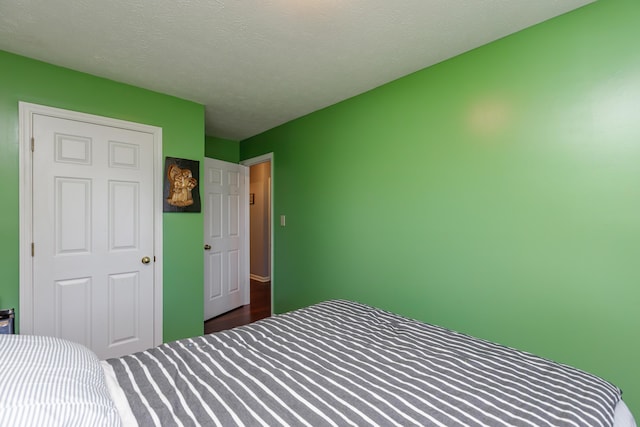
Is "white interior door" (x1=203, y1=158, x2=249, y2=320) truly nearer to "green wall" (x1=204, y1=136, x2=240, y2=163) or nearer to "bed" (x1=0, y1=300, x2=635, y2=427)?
"green wall" (x1=204, y1=136, x2=240, y2=163)

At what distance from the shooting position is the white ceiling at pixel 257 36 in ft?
4.91

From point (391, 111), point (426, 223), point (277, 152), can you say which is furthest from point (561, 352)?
point (277, 152)

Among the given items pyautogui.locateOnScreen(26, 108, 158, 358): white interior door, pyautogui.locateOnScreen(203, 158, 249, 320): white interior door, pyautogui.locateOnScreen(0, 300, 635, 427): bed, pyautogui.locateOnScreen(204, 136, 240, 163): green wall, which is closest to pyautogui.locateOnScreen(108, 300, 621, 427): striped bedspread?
pyautogui.locateOnScreen(0, 300, 635, 427): bed

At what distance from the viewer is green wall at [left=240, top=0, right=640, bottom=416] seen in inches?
55.9

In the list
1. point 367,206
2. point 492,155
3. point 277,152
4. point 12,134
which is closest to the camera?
point 492,155

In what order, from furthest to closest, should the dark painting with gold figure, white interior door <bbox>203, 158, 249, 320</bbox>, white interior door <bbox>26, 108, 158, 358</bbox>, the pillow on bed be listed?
white interior door <bbox>203, 158, 249, 320</bbox>
the dark painting with gold figure
white interior door <bbox>26, 108, 158, 358</bbox>
the pillow on bed

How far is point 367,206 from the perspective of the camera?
100 inches

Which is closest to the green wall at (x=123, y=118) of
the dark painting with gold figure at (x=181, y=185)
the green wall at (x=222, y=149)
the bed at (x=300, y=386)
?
the dark painting with gold figure at (x=181, y=185)

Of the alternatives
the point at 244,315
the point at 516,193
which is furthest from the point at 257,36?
the point at 244,315

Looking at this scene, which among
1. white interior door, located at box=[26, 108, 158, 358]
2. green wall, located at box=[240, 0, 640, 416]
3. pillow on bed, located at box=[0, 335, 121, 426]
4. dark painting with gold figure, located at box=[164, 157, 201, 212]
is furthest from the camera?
dark painting with gold figure, located at box=[164, 157, 201, 212]

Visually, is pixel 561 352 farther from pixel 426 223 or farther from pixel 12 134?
pixel 12 134

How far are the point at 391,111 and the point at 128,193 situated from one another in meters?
2.31

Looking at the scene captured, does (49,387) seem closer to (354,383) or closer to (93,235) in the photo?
(354,383)

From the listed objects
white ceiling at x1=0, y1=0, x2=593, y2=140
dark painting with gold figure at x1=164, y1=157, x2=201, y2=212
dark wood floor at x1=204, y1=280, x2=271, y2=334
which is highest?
white ceiling at x1=0, y1=0, x2=593, y2=140
